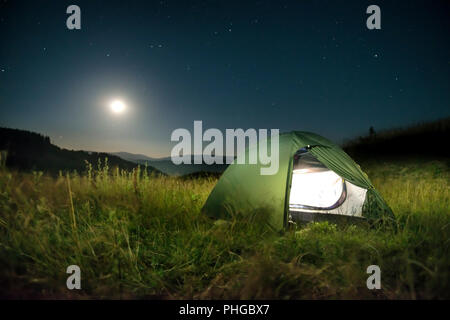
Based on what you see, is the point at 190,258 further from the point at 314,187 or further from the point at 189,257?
the point at 314,187

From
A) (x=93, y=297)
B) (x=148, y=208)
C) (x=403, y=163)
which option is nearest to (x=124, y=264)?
(x=93, y=297)

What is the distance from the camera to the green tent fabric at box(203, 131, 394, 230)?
11.8ft

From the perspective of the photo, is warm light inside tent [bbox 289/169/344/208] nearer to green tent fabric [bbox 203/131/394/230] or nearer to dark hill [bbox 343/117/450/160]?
green tent fabric [bbox 203/131/394/230]

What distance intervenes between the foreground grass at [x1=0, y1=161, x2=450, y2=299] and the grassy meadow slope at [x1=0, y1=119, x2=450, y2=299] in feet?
0.03

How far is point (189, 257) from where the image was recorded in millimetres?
2545

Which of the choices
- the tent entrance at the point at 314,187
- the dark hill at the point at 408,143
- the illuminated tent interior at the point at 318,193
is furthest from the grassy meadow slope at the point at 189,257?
the dark hill at the point at 408,143

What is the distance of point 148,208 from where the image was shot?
3393mm

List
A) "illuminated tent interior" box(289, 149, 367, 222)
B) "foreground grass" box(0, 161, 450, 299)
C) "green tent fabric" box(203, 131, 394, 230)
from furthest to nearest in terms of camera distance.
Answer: "illuminated tent interior" box(289, 149, 367, 222)
"green tent fabric" box(203, 131, 394, 230)
"foreground grass" box(0, 161, 450, 299)

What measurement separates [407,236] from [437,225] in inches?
19.1

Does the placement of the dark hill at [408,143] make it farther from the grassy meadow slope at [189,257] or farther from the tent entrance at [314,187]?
the grassy meadow slope at [189,257]

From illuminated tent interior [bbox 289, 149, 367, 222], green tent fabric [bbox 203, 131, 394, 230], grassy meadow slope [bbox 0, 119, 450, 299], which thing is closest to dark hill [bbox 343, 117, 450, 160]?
illuminated tent interior [bbox 289, 149, 367, 222]

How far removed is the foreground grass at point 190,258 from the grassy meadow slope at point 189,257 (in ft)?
0.03

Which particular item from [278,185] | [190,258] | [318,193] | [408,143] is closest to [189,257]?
[190,258]
